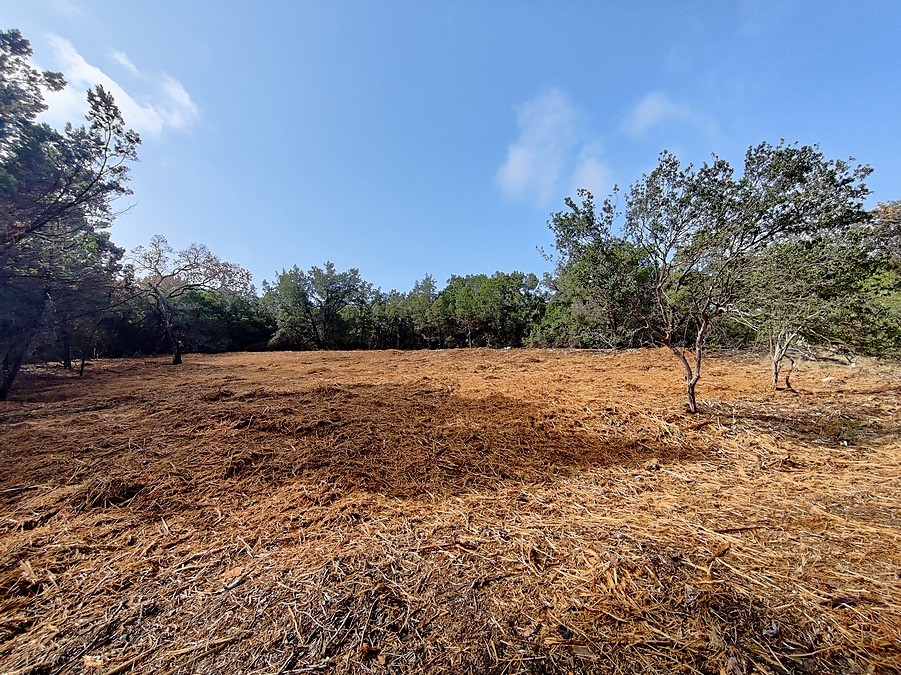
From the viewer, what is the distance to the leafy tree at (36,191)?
5.55 m

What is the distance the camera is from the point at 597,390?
6.71 m

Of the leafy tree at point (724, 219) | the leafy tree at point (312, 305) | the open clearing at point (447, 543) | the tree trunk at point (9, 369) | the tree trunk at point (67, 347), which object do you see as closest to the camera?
the open clearing at point (447, 543)

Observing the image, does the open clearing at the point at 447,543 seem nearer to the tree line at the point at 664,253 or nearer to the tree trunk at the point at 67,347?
the tree line at the point at 664,253

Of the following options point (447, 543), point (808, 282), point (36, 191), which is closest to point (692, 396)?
point (808, 282)

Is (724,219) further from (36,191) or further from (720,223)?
(36,191)

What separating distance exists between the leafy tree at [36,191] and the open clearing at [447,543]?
3.87 meters

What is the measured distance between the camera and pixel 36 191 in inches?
225

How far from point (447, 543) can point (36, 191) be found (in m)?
9.41

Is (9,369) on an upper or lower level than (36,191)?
lower

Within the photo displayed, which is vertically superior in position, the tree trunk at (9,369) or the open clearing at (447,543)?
the tree trunk at (9,369)

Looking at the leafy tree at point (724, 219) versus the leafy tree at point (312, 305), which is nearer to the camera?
the leafy tree at point (724, 219)

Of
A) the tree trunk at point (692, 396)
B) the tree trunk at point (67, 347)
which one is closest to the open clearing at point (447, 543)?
the tree trunk at point (692, 396)

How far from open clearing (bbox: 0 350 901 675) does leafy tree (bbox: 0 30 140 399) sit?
12.7 feet

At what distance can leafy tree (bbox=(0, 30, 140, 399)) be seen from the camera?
555cm
